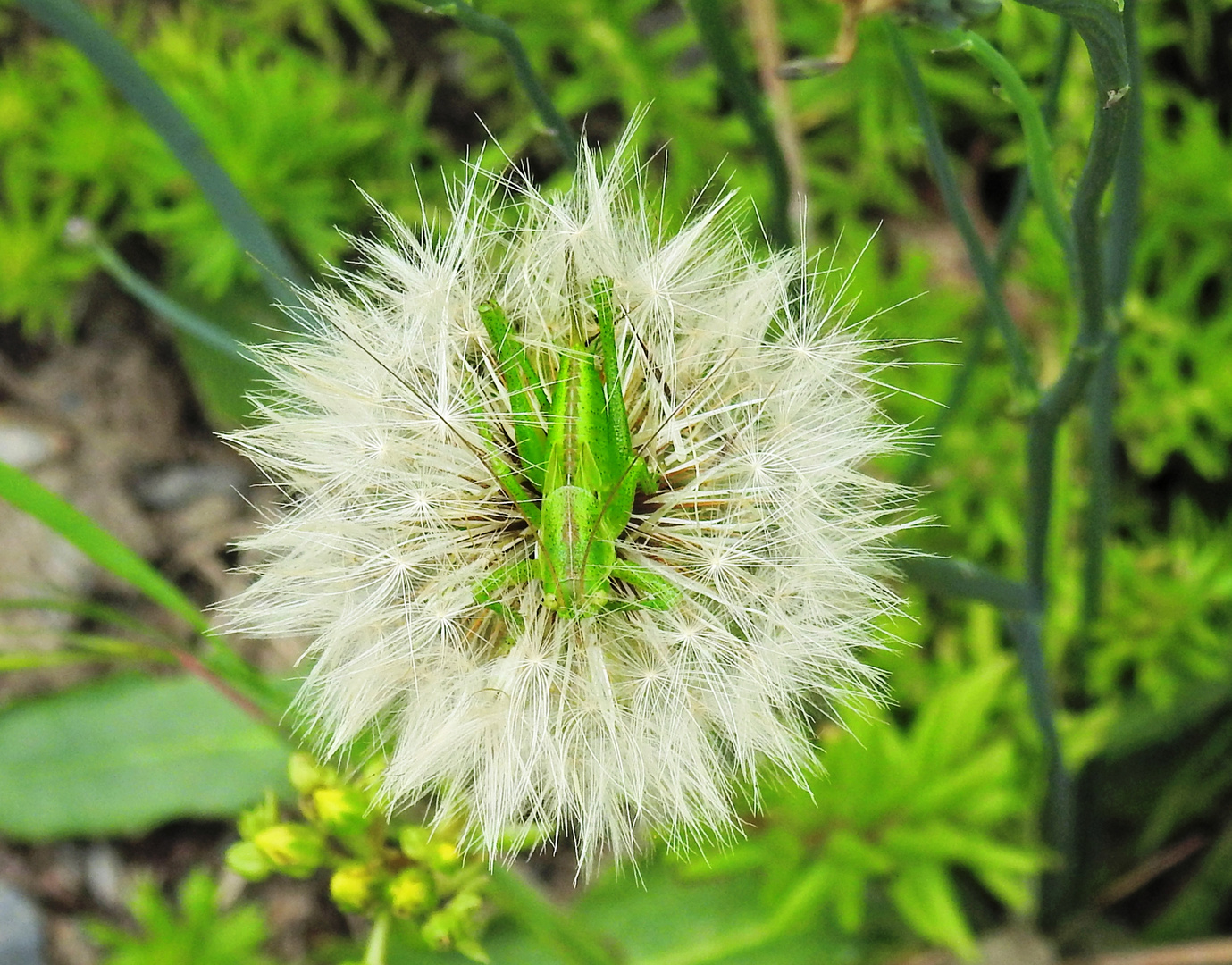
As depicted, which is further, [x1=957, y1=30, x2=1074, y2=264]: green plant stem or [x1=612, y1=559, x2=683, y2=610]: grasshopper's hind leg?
[x1=612, y1=559, x2=683, y2=610]: grasshopper's hind leg

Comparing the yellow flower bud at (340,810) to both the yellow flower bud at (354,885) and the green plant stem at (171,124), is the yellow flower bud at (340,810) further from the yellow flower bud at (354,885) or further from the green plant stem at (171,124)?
the green plant stem at (171,124)

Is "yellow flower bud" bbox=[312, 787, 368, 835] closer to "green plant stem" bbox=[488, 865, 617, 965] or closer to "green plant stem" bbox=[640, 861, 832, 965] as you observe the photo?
"green plant stem" bbox=[488, 865, 617, 965]

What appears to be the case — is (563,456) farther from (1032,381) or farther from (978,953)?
(978,953)

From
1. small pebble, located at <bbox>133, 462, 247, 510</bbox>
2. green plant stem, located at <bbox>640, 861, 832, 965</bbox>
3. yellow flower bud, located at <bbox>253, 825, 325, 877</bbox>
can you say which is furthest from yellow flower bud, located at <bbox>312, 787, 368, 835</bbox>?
small pebble, located at <bbox>133, 462, 247, 510</bbox>

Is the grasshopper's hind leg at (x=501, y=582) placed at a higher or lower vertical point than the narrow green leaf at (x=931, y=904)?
higher

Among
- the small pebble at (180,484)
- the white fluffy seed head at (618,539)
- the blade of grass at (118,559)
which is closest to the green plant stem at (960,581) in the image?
the white fluffy seed head at (618,539)

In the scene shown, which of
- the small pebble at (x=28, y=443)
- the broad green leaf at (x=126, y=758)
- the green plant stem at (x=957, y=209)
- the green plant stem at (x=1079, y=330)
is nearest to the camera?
the green plant stem at (x=1079, y=330)
